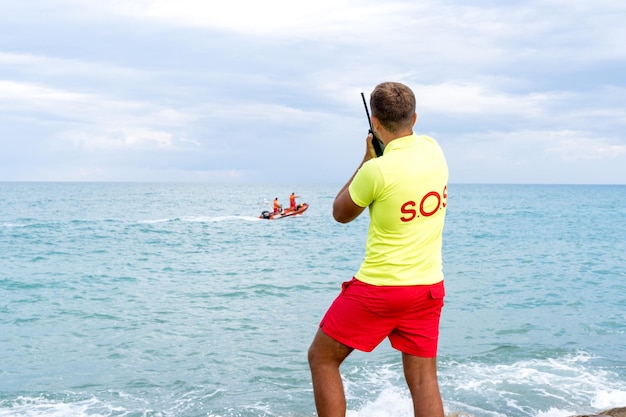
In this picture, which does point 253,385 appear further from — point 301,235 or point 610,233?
point 610,233

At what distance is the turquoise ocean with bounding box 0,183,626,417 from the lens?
9648mm

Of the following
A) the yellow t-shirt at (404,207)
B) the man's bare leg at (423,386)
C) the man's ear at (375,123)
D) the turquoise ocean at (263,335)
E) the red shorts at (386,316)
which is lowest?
the turquoise ocean at (263,335)

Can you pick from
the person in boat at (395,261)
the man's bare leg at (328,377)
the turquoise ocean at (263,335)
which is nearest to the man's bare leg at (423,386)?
the person in boat at (395,261)

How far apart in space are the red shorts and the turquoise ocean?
5.04 m

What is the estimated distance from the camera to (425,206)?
3906mm

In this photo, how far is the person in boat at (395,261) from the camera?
3.83m

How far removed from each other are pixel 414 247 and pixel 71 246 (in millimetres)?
33583

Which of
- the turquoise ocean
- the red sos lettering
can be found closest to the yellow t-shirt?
the red sos lettering

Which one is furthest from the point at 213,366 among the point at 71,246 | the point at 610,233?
the point at 610,233

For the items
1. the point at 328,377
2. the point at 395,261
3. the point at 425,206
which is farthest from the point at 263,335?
the point at 425,206

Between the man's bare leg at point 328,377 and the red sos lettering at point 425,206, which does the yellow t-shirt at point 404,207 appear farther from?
the man's bare leg at point 328,377

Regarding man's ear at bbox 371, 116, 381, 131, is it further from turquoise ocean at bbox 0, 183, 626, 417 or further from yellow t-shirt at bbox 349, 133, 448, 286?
turquoise ocean at bbox 0, 183, 626, 417

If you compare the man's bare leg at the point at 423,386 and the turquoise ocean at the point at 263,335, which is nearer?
the man's bare leg at the point at 423,386

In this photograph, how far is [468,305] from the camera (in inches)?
680
